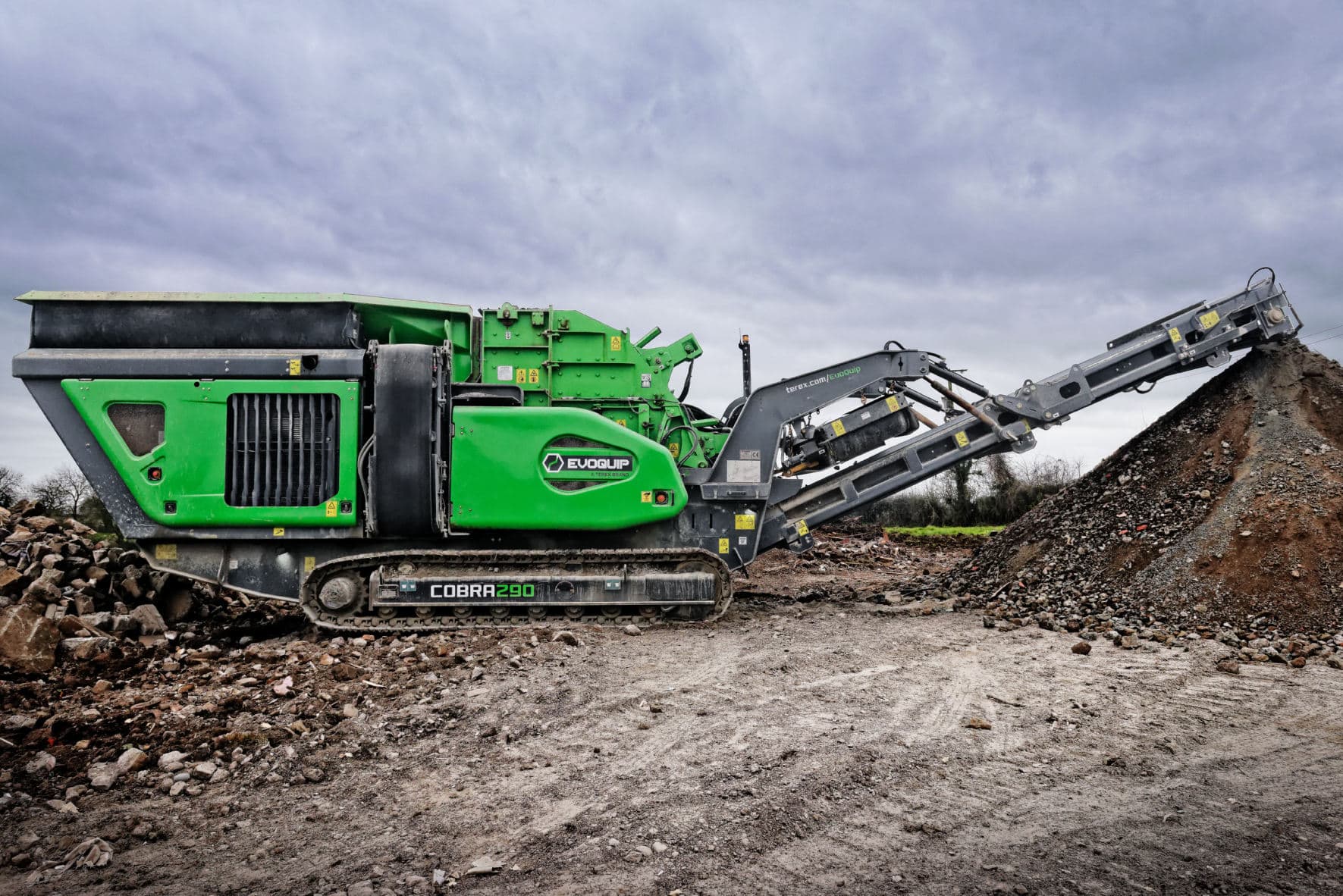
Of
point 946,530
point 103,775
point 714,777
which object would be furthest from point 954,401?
point 946,530

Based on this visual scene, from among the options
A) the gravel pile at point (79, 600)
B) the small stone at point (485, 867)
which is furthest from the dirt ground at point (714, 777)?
the gravel pile at point (79, 600)

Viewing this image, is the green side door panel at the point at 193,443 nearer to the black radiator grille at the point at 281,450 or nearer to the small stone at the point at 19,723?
the black radiator grille at the point at 281,450

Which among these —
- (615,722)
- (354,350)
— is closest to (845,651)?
(615,722)

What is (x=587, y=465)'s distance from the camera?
27.2 ft

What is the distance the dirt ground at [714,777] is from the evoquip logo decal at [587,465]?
1.80 meters

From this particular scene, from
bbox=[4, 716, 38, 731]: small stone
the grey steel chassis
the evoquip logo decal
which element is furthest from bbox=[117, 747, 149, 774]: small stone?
the grey steel chassis

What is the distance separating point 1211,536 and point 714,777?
7134mm

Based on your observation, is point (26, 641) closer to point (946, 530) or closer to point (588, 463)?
point (588, 463)

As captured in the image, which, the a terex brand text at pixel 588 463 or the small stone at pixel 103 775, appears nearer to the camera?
the small stone at pixel 103 775

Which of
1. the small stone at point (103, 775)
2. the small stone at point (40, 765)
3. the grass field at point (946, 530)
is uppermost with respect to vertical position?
the grass field at point (946, 530)

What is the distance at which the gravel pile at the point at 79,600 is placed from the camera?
6.53 meters

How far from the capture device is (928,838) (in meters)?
3.61

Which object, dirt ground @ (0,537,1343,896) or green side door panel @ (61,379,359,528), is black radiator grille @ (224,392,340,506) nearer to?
green side door panel @ (61,379,359,528)

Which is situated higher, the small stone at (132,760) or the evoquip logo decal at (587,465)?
the evoquip logo decal at (587,465)
